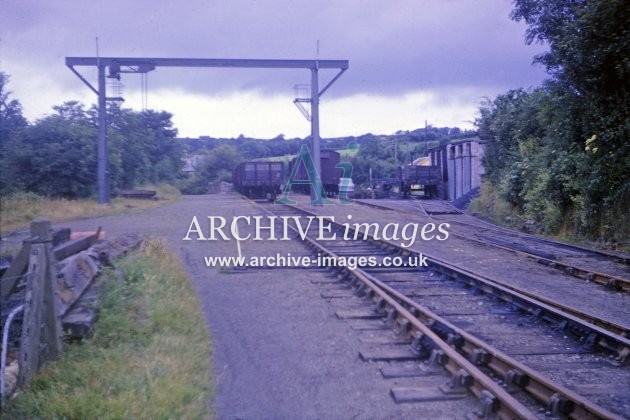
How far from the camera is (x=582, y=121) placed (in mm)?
13203

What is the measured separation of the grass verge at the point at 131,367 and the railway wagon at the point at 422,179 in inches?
1061

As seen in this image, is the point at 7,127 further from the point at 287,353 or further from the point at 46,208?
the point at 287,353

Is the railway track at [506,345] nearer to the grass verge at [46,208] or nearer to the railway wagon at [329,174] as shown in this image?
the grass verge at [46,208]

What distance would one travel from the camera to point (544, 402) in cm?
396

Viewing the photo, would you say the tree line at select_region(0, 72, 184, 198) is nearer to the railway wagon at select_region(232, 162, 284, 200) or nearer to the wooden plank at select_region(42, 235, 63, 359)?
the wooden plank at select_region(42, 235, 63, 359)

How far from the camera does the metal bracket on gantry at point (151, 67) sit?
7520mm

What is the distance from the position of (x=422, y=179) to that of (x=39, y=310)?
30103 mm

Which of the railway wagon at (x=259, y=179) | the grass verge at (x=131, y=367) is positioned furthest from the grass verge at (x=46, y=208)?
the railway wagon at (x=259, y=179)

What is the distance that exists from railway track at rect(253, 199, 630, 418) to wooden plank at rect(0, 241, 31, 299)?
3036mm

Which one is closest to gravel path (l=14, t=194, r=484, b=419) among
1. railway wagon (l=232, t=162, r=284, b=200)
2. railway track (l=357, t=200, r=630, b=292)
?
railway track (l=357, t=200, r=630, b=292)

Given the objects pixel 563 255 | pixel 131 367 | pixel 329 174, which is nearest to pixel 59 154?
pixel 131 367

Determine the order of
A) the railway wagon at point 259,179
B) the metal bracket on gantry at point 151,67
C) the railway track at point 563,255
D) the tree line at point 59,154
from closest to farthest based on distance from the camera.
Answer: the tree line at point 59,154 < the metal bracket on gantry at point 151,67 < the railway track at point 563,255 < the railway wagon at point 259,179

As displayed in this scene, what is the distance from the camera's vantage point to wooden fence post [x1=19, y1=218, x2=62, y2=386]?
4207 mm

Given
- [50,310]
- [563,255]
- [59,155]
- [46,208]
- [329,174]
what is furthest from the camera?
[329,174]
